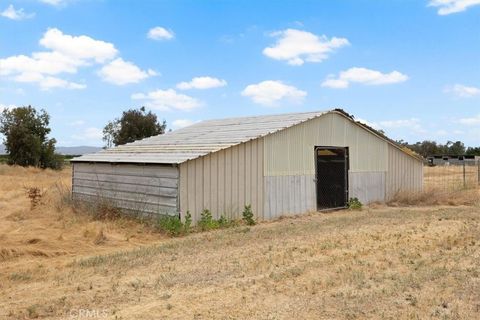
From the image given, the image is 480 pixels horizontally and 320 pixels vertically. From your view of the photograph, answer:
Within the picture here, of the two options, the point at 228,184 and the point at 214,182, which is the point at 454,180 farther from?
the point at 214,182

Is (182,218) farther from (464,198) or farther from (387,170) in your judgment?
(464,198)

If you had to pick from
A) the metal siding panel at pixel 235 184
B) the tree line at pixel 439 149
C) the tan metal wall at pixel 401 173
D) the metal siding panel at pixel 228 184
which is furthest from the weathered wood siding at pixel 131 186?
the tree line at pixel 439 149

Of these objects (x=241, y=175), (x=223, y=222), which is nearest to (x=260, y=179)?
(x=241, y=175)

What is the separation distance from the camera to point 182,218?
11.6m

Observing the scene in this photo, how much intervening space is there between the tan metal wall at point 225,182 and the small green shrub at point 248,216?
115 millimetres

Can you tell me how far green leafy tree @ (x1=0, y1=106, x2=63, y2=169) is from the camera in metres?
38.7

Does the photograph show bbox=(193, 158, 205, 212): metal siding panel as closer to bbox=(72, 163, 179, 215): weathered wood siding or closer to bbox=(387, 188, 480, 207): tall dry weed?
bbox=(72, 163, 179, 215): weathered wood siding

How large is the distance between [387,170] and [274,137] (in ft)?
19.9

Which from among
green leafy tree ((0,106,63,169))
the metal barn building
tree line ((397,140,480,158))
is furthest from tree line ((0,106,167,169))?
tree line ((397,140,480,158))

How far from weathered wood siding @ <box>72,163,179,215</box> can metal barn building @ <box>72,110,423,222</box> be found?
3cm

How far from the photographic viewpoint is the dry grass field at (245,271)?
213 inches

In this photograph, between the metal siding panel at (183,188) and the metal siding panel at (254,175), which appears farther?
the metal siding panel at (254,175)

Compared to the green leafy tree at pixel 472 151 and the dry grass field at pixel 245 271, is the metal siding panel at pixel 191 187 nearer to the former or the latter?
the dry grass field at pixel 245 271

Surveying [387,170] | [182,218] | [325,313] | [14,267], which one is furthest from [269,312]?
[387,170]
